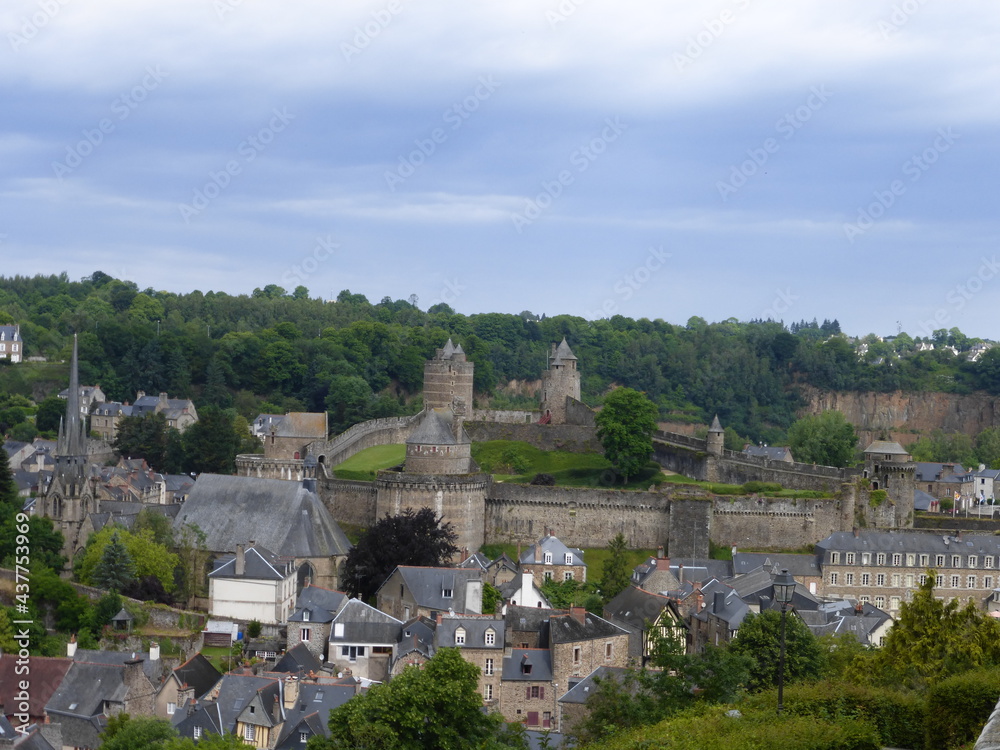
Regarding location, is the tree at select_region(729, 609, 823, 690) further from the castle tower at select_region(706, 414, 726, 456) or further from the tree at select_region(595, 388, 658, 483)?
the castle tower at select_region(706, 414, 726, 456)

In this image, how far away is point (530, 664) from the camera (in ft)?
132

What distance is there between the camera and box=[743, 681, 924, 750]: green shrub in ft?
72.7

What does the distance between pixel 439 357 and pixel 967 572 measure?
27.9 m

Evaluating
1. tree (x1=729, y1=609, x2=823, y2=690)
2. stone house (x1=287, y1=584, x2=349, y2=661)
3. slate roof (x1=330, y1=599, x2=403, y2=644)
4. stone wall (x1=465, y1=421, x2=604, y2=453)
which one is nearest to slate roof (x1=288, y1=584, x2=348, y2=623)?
stone house (x1=287, y1=584, x2=349, y2=661)

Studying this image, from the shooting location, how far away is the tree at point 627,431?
61.9m

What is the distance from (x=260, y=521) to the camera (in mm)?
55094

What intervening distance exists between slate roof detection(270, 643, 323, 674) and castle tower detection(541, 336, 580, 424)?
1182 inches

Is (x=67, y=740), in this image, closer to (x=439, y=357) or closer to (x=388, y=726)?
(x=388, y=726)

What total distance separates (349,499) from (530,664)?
19.3 metres

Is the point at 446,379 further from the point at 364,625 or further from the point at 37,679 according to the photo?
the point at 37,679

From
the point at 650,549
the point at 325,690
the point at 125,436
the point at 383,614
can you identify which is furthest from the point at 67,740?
the point at 125,436

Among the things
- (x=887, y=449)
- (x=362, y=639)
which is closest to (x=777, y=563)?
(x=887, y=449)

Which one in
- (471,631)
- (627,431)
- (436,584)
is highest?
(627,431)

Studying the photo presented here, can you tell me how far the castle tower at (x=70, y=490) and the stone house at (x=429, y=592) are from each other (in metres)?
13.6
